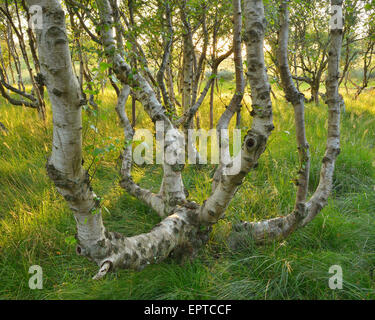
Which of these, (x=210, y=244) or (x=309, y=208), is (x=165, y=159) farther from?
(x=309, y=208)

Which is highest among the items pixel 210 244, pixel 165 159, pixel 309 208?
pixel 165 159

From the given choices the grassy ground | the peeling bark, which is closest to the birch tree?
the peeling bark

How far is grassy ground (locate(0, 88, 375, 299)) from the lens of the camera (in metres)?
1.98

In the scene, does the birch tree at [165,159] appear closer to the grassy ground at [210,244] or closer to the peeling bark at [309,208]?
the peeling bark at [309,208]

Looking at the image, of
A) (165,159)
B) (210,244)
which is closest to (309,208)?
(210,244)

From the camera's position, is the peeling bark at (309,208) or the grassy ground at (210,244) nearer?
the grassy ground at (210,244)

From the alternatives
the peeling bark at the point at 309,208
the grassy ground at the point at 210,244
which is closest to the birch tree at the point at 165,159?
the peeling bark at the point at 309,208

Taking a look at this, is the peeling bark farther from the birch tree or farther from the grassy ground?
the grassy ground

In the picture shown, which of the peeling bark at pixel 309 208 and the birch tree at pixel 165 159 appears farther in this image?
the peeling bark at pixel 309 208

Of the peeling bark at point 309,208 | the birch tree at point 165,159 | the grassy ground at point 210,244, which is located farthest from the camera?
the peeling bark at point 309,208

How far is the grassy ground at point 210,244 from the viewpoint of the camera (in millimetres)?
1984

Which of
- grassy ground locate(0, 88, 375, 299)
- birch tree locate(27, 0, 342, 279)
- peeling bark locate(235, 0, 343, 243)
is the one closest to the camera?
birch tree locate(27, 0, 342, 279)

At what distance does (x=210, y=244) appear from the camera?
98.1 inches

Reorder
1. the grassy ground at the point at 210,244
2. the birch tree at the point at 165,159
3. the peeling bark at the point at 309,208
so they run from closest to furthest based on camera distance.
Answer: the birch tree at the point at 165,159
the grassy ground at the point at 210,244
the peeling bark at the point at 309,208
